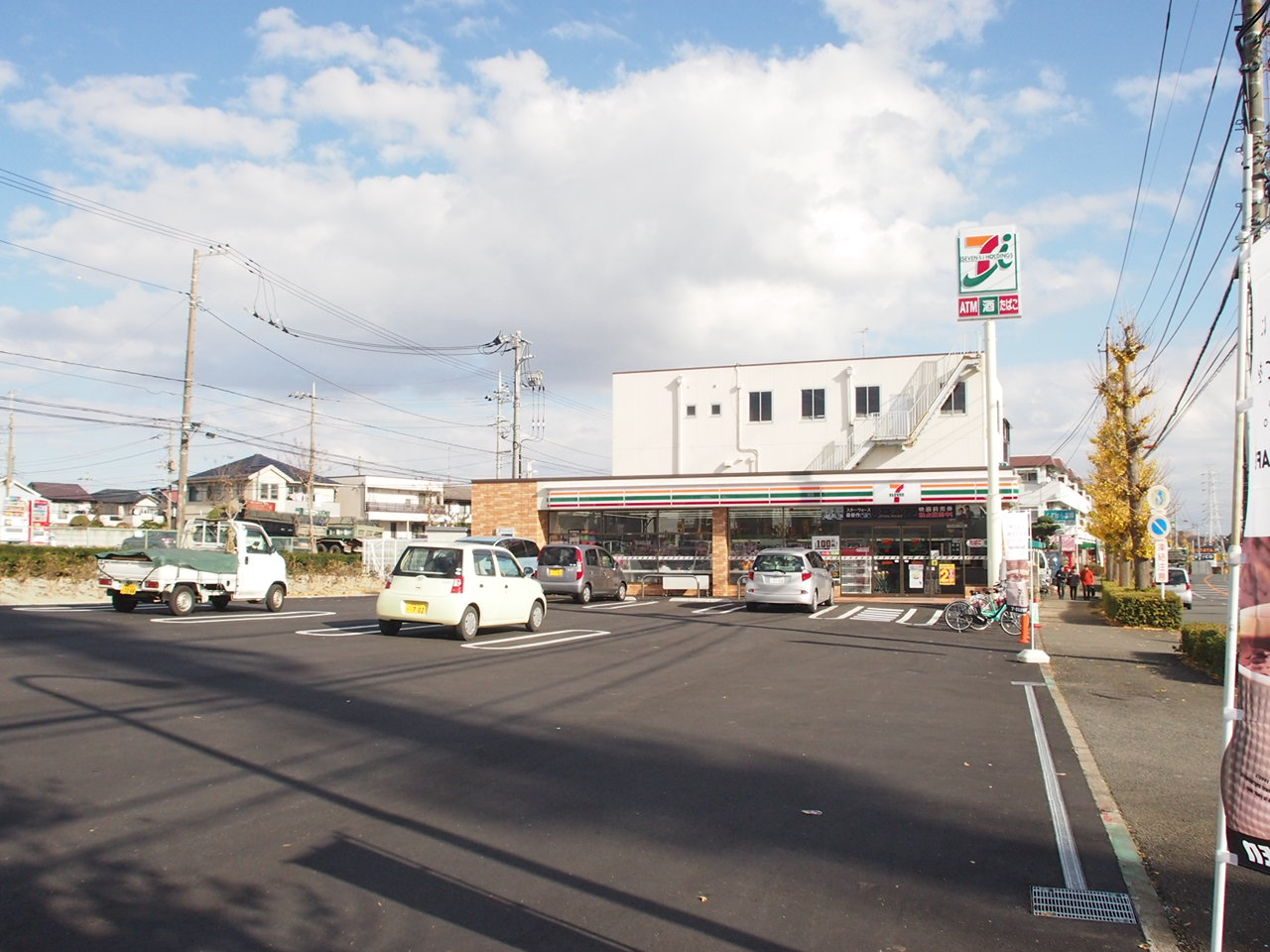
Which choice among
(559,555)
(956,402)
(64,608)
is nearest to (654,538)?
(559,555)

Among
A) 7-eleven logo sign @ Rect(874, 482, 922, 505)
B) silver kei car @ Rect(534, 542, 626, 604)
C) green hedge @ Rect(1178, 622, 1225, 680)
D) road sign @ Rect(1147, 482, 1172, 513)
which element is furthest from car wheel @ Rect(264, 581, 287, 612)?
road sign @ Rect(1147, 482, 1172, 513)

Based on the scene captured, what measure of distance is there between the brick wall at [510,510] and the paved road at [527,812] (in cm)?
2269

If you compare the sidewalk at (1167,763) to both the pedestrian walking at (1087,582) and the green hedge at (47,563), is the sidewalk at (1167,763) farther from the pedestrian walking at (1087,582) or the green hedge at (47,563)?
the green hedge at (47,563)

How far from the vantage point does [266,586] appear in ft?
66.2

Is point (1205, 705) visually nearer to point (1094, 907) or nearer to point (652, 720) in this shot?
point (652, 720)

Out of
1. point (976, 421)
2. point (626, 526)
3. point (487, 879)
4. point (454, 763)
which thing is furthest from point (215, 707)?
point (976, 421)

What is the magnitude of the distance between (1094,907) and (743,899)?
70.0 inches

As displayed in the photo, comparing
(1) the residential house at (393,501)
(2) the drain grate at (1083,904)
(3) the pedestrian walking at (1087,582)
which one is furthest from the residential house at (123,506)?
(2) the drain grate at (1083,904)

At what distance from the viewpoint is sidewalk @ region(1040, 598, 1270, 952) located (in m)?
4.72

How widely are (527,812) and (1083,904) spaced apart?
10.5 ft

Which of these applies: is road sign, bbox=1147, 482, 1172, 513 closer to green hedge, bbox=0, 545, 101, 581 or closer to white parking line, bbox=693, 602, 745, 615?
white parking line, bbox=693, 602, 745, 615

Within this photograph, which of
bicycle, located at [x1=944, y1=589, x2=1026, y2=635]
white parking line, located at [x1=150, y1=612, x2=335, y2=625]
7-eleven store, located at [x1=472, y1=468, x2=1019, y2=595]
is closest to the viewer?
white parking line, located at [x1=150, y1=612, x2=335, y2=625]

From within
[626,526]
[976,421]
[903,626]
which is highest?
[976,421]

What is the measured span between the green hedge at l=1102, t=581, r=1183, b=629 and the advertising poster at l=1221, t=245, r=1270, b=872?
1999cm
